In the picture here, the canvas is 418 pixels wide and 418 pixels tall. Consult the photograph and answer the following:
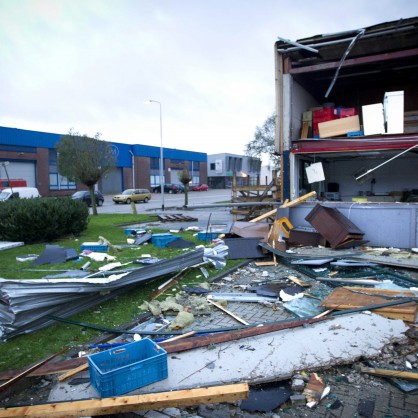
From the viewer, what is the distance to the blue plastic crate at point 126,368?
291 cm

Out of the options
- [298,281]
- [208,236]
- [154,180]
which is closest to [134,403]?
[298,281]

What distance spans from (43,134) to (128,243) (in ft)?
115

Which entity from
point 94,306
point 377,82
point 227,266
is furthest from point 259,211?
point 94,306

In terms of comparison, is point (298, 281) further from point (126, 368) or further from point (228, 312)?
point (126, 368)

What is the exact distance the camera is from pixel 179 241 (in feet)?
34.4

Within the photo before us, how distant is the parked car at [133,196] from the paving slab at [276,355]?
1259 inches

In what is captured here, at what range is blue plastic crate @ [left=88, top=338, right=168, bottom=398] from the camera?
9.56 feet

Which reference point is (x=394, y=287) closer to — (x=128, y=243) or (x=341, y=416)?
(x=341, y=416)

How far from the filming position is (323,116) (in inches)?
509

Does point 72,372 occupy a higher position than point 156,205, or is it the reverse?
point 156,205

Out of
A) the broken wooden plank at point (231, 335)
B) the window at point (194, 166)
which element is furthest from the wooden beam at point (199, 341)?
the window at point (194, 166)

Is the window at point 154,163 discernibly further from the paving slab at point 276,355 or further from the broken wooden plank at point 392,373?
the broken wooden plank at point 392,373

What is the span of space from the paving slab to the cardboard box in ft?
29.5

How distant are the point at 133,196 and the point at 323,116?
25422mm
